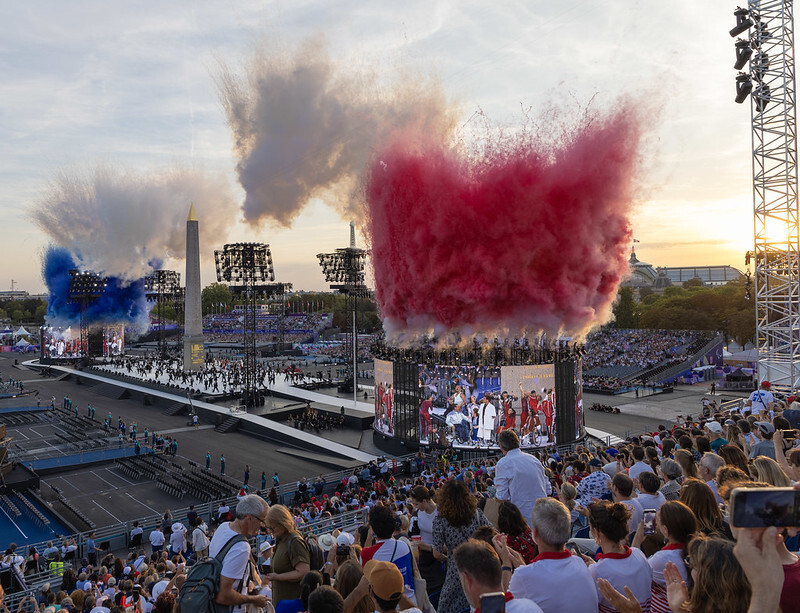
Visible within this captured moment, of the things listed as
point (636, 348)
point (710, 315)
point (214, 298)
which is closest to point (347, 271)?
point (636, 348)

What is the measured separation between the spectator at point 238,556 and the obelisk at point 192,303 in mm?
61346

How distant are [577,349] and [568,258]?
531cm

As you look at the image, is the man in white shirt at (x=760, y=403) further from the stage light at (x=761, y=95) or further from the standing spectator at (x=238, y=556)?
the standing spectator at (x=238, y=556)

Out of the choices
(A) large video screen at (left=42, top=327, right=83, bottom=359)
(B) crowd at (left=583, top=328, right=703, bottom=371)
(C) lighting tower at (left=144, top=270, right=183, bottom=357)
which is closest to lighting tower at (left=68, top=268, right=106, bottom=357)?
(A) large video screen at (left=42, top=327, right=83, bottom=359)

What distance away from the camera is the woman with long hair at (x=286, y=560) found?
548 centimetres

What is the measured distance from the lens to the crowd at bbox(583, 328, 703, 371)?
5800 centimetres

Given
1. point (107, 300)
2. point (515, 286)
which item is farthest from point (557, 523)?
point (107, 300)

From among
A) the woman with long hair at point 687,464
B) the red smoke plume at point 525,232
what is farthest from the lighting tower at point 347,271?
the woman with long hair at point 687,464

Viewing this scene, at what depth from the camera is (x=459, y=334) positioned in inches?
1204

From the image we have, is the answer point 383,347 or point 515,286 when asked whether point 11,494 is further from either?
point 515,286

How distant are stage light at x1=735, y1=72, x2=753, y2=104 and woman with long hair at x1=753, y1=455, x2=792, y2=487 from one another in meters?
27.1

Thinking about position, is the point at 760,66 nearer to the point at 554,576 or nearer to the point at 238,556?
the point at 554,576

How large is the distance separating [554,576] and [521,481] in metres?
3.09

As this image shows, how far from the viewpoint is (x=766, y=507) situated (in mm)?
2805
